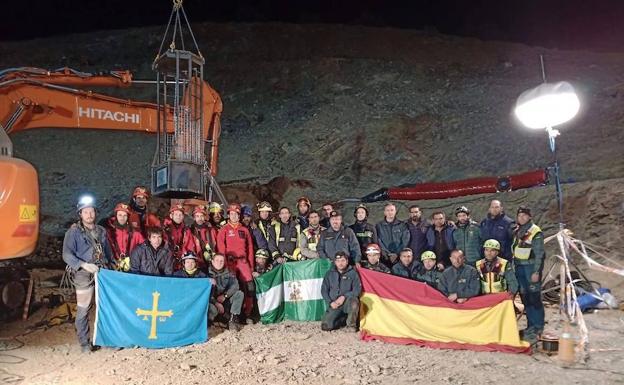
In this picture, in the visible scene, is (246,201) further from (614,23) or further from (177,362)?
(614,23)

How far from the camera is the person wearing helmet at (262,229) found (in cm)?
926

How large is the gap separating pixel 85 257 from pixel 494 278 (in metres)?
6.03

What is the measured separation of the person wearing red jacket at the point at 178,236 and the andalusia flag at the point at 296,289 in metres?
1.33

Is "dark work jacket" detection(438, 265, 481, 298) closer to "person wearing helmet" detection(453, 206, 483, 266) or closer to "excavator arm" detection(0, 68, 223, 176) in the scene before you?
"person wearing helmet" detection(453, 206, 483, 266)

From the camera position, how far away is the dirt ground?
19.7 feet

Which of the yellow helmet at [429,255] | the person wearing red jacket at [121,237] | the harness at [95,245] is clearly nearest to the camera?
the harness at [95,245]

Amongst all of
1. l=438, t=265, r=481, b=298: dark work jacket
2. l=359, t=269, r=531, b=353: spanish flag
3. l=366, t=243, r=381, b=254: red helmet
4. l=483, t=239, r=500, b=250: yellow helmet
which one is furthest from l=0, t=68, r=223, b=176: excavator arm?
l=483, t=239, r=500, b=250: yellow helmet

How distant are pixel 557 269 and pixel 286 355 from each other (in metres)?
6.97

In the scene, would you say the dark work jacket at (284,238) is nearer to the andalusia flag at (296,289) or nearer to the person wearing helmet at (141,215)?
the andalusia flag at (296,289)

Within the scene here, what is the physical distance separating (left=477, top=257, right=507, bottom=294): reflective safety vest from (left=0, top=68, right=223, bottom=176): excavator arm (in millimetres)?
5583

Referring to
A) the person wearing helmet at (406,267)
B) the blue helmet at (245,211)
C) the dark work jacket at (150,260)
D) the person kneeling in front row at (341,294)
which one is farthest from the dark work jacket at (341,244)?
the dark work jacket at (150,260)

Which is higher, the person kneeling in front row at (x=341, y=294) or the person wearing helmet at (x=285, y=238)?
the person wearing helmet at (x=285, y=238)

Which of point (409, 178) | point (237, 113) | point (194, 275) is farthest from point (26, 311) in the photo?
point (237, 113)

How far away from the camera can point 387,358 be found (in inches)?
266
